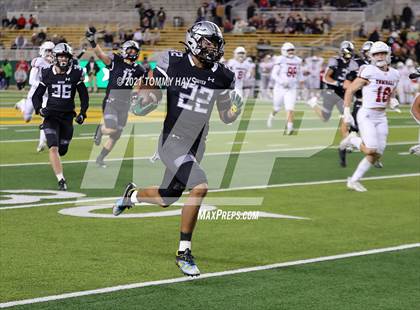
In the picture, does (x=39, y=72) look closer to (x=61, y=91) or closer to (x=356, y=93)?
(x=61, y=91)

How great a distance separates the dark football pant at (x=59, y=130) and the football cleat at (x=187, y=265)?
18.8 ft

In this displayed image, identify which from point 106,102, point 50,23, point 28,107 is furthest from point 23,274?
point 50,23

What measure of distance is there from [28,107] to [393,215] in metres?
11.0

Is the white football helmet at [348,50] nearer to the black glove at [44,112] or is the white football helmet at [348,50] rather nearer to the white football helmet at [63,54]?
the white football helmet at [63,54]

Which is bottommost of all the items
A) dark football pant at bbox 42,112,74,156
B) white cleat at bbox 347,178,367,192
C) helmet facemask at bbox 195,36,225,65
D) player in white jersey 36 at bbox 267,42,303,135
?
player in white jersey 36 at bbox 267,42,303,135

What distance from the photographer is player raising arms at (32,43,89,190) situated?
12984mm

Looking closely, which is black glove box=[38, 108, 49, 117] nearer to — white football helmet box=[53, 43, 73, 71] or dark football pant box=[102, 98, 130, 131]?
white football helmet box=[53, 43, 73, 71]

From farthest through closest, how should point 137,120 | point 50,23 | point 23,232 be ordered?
1. point 50,23
2. point 137,120
3. point 23,232

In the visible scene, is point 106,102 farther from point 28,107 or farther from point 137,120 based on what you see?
point 137,120

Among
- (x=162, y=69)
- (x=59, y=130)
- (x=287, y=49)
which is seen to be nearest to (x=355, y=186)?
(x=59, y=130)

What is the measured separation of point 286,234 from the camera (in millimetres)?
10219

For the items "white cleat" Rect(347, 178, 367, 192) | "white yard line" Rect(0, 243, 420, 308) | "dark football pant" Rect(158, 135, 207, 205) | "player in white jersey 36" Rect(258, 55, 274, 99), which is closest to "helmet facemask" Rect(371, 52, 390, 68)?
"white cleat" Rect(347, 178, 367, 192)

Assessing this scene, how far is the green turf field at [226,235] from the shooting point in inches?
297

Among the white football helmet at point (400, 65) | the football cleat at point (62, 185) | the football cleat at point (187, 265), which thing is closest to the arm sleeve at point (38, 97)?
the football cleat at point (62, 185)
